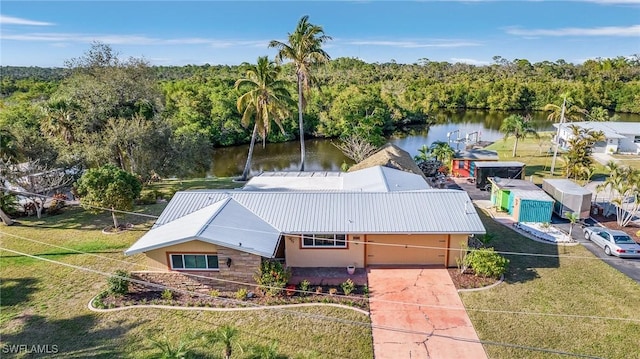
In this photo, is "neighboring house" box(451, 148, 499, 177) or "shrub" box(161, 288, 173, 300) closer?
"shrub" box(161, 288, 173, 300)

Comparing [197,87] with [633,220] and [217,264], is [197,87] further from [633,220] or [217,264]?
[633,220]

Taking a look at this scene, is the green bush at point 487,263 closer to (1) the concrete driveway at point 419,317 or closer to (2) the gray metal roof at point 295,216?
(2) the gray metal roof at point 295,216

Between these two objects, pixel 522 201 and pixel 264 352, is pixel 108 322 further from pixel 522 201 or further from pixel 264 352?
pixel 522 201

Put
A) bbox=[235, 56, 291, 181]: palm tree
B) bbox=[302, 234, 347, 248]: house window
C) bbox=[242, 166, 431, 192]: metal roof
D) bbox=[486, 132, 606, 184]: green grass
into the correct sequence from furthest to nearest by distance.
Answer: bbox=[486, 132, 606, 184]: green grass
bbox=[235, 56, 291, 181]: palm tree
bbox=[242, 166, 431, 192]: metal roof
bbox=[302, 234, 347, 248]: house window

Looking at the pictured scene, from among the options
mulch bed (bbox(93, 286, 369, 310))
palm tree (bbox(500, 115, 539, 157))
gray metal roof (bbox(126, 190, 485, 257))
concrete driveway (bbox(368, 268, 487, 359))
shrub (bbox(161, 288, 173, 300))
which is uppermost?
palm tree (bbox(500, 115, 539, 157))

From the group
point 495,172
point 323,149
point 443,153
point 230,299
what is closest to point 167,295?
point 230,299

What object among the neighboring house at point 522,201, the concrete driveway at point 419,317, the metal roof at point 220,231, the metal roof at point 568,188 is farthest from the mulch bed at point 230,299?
the metal roof at point 568,188

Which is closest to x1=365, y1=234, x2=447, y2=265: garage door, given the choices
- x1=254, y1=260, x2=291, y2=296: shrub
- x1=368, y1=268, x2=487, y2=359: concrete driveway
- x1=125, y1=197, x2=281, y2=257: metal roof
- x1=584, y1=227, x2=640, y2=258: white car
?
x1=368, y1=268, x2=487, y2=359: concrete driveway

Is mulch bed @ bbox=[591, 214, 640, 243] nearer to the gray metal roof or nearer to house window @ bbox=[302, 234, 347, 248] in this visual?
the gray metal roof
